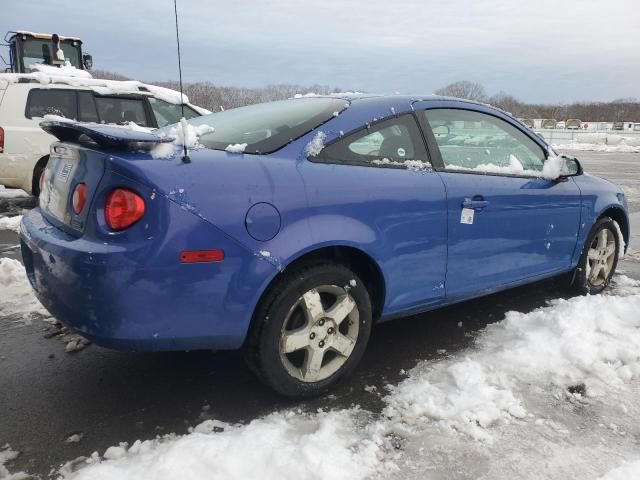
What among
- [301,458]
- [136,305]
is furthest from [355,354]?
[136,305]

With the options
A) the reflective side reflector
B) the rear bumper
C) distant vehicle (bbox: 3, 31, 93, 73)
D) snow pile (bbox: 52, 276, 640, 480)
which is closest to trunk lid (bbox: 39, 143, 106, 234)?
the rear bumper

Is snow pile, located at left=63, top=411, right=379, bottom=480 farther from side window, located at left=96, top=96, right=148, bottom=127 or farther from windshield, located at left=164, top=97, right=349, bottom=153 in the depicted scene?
side window, located at left=96, top=96, right=148, bottom=127

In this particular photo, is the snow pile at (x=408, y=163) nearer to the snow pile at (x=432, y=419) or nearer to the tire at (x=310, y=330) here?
the tire at (x=310, y=330)

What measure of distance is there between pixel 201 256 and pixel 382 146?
3.98ft

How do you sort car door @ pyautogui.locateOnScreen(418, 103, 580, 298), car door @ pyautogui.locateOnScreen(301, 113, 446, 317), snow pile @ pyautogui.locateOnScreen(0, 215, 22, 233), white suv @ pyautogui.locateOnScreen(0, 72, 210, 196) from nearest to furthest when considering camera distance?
car door @ pyautogui.locateOnScreen(301, 113, 446, 317) → car door @ pyautogui.locateOnScreen(418, 103, 580, 298) → snow pile @ pyautogui.locateOnScreen(0, 215, 22, 233) → white suv @ pyautogui.locateOnScreen(0, 72, 210, 196)

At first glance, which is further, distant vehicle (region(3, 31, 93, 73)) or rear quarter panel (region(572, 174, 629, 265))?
distant vehicle (region(3, 31, 93, 73))

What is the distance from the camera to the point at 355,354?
110 inches

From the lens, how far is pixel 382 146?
2.90 m

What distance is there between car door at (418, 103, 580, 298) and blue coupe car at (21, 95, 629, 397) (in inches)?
0.5

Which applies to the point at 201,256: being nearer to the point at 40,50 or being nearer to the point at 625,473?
the point at 625,473

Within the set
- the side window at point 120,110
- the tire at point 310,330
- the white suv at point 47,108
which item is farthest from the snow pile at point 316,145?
the side window at point 120,110

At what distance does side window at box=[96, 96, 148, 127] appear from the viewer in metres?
8.41

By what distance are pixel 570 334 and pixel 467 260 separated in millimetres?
787

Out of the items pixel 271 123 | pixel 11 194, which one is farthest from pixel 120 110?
pixel 271 123
